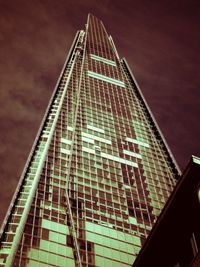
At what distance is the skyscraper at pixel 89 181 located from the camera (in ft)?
180

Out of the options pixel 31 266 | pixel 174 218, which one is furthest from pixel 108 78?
pixel 174 218

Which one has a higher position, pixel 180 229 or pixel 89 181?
pixel 89 181

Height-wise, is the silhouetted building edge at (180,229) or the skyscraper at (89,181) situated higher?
the skyscraper at (89,181)

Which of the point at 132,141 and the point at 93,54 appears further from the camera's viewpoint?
the point at 93,54

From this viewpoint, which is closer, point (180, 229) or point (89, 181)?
point (180, 229)

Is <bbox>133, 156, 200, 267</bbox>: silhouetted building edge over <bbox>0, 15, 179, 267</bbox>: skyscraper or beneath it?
beneath

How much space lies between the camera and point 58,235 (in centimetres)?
5650

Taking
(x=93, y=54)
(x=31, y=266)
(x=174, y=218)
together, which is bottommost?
(x=174, y=218)

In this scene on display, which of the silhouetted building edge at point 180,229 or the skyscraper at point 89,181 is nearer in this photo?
the silhouetted building edge at point 180,229

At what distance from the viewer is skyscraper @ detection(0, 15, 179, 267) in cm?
5494

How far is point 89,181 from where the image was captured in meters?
74.4

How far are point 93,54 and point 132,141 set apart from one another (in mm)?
60823

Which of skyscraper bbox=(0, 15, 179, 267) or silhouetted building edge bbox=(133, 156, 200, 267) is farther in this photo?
skyscraper bbox=(0, 15, 179, 267)

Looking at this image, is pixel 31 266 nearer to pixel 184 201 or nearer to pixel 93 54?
pixel 184 201
